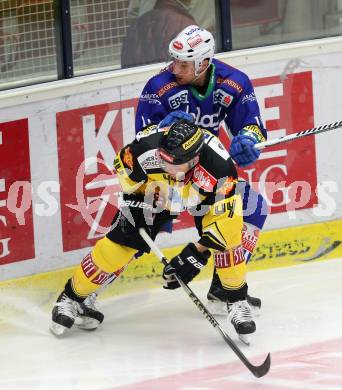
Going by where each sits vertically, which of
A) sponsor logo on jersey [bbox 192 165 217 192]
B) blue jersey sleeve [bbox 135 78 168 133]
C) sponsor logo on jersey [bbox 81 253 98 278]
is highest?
blue jersey sleeve [bbox 135 78 168 133]

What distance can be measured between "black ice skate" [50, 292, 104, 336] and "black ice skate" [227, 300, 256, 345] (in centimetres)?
60

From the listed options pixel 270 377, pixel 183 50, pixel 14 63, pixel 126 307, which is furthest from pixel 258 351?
pixel 14 63

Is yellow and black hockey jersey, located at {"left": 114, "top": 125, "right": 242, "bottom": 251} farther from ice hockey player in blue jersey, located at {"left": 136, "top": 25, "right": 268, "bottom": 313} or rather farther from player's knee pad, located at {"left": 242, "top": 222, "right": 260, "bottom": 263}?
player's knee pad, located at {"left": 242, "top": 222, "right": 260, "bottom": 263}

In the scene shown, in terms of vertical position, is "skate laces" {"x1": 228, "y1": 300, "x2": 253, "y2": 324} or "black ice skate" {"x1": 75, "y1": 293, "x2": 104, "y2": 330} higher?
"skate laces" {"x1": 228, "y1": 300, "x2": 253, "y2": 324}

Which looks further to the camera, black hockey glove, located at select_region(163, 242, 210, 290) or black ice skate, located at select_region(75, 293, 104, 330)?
black ice skate, located at select_region(75, 293, 104, 330)

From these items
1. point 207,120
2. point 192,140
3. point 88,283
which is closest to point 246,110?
point 207,120

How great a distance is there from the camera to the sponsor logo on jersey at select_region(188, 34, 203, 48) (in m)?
5.39

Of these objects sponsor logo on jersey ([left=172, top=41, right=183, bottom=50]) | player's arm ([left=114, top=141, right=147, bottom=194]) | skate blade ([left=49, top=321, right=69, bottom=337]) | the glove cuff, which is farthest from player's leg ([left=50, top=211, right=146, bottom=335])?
A: sponsor logo on jersey ([left=172, top=41, right=183, bottom=50])

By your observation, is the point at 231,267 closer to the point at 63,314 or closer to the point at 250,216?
the point at 250,216

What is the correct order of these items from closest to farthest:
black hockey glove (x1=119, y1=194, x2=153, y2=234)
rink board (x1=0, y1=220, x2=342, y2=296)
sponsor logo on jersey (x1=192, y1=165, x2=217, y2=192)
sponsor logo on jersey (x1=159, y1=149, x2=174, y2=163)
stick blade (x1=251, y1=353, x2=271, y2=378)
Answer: stick blade (x1=251, y1=353, x2=271, y2=378) < sponsor logo on jersey (x1=159, y1=149, x2=174, y2=163) < sponsor logo on jersey (x1=192, y1=165, x2=217, y2=192) < black hockey glove (x1=119, y1=194, x2=153, y2=234) < rink board (x1=0, y1=220, x2=342, y2=296)

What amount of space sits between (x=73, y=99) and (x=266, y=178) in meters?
1.09

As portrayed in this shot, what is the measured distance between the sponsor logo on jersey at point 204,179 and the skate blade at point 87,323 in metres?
0.84

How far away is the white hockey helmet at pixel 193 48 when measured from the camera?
538 centimetres

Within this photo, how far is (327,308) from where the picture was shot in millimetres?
5734
